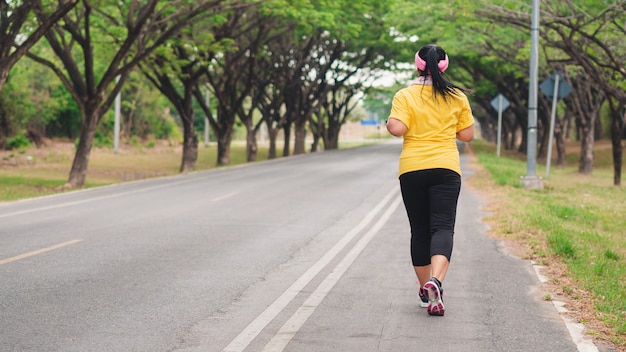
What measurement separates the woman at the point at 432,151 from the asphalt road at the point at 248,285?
565mm

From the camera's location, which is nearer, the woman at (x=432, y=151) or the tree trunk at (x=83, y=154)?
the woman at (x=432, y=151)

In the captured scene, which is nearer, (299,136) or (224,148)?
(224,148)

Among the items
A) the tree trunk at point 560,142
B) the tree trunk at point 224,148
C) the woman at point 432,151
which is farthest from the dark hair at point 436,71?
the tree trunk at point 560,142

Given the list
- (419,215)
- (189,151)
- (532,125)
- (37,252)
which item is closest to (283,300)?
(419,215)

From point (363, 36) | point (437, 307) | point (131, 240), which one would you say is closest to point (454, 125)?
point (437, 307)

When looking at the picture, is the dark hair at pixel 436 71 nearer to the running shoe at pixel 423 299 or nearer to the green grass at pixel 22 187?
the running shoe at pixel 423 299

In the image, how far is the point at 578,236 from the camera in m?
11.4

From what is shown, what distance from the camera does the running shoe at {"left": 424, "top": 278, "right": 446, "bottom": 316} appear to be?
20.7 ft

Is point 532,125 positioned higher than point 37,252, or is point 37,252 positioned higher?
point 532,125

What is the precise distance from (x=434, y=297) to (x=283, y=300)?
138cm

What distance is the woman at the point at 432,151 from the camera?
6438 mm

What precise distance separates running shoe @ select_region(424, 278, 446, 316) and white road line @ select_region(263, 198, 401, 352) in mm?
919

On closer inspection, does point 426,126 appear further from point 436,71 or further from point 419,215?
point 419,215

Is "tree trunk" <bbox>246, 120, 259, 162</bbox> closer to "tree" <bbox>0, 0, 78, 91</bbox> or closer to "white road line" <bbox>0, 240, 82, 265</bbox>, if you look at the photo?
"tree" <bbox>0, 0, 78, 91</bbox>
